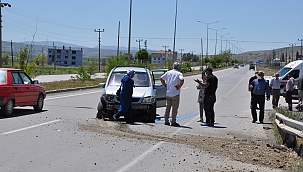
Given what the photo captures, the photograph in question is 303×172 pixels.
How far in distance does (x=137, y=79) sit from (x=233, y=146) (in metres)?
5.62

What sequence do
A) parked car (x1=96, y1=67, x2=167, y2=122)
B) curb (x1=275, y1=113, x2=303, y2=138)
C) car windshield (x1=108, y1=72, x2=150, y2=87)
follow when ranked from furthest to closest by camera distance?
car windshield (x1=108, y1=72, x2=150, y2=87) < parked car (x1=96, y1=67, x2=167, y2=122) < curb (x1=275, y1=113, x2=303, y2=138)

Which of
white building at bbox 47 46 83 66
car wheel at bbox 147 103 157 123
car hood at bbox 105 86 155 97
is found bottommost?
car wheel at bbox 147 103 157 123

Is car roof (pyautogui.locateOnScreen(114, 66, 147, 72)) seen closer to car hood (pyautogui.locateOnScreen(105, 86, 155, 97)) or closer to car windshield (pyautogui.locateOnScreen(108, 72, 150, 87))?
car windshield (pyautogui.locateOnScreen(108, 72, 150, 87))

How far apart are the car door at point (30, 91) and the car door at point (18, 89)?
236mm

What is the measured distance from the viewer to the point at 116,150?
9.54 metres

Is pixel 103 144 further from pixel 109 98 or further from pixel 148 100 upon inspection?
pixel 148 100

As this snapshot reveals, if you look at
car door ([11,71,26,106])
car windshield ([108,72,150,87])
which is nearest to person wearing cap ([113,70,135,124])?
car windshield ([108,72,150,87])

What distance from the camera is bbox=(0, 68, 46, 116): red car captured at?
14359mm

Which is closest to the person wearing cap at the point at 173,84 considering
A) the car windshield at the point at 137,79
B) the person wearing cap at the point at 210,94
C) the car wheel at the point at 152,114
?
the car wheel at the point at 152,114

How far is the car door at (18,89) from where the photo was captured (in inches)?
589

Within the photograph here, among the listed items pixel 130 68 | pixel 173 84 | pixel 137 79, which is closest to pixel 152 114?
pixel 173 84

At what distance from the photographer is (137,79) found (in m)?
15.5

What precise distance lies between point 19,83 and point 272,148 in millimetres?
8718

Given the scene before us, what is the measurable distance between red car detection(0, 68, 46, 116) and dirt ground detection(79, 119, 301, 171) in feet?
9.92
